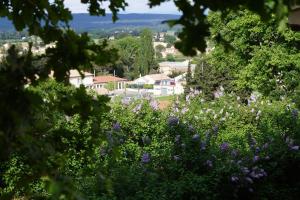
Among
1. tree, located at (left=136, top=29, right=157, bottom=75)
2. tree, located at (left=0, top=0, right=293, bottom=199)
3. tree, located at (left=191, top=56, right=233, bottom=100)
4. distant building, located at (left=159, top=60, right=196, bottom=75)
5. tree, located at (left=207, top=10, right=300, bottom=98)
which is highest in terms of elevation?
tree, located at (left=0, top=0, right=293, bottom=199)

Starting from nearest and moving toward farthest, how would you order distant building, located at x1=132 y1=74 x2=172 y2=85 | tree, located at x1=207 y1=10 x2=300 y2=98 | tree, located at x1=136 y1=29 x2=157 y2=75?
tree, located at x1=207 y1=10 x2=300 y2=98, distant building, located at x1=132 y1=74 x2=172 y2=85, tree, located at x1=136 y1=29 x2=157 y2=75

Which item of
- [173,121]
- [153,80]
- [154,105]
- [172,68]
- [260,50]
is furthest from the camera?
[172,68]

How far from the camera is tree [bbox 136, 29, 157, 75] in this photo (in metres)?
120

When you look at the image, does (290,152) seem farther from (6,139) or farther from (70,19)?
(6,139)

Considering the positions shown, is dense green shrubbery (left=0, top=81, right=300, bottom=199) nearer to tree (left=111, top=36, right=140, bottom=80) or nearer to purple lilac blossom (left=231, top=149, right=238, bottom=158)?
purple lilac blossom (left=231, top=149, right=238, bottom=158)

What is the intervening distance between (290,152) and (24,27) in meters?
5.76

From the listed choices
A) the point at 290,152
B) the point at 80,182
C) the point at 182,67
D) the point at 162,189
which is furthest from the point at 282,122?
the point at 182,67

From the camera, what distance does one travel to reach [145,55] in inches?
4754

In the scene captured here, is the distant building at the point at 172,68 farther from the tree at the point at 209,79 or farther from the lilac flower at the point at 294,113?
the lilac flower at the point at 294,113

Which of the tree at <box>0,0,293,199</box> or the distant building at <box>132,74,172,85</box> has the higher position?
the tree at <box>0,0,293,199</box>

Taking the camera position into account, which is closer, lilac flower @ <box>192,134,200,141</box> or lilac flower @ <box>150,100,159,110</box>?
lilac flower @ <box>192,134,200,141</box>

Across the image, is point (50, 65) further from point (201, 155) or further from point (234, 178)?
point (201, 155)

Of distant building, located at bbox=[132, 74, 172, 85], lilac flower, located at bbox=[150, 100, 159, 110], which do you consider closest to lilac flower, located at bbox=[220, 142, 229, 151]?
lilac flower, located at bbox=[150, 100, 159, 110]

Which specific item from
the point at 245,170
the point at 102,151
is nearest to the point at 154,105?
the point at 102,151
